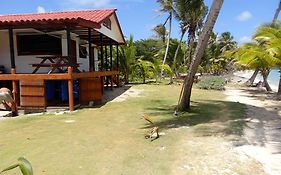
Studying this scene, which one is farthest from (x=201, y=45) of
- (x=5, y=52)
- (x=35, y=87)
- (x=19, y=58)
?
(x=5, y=52)

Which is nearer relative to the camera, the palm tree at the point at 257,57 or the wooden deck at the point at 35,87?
the wooden deck at the point at 35,87

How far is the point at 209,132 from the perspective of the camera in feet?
25.7

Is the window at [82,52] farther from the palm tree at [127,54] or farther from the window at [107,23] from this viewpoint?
the palm tree at [127,54]

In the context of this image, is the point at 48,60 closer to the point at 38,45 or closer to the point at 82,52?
the point at 38,45

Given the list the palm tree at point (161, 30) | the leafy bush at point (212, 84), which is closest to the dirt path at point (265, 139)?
the leafy bush at point (212, 84)

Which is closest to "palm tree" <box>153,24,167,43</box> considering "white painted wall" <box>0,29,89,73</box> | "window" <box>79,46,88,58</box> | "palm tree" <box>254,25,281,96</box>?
"window" <box>79,46,88,58</box>

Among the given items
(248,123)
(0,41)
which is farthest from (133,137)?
(0,41)

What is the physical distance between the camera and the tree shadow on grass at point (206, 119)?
8.12 meters

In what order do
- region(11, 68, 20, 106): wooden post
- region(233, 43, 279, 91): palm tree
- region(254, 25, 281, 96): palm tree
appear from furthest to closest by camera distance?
region(233, 43, 279, 91): palm tree → region(254, 25, 281, 96): palm tree → region(11, 68, 20, 106): wooden post

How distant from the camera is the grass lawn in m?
5.37

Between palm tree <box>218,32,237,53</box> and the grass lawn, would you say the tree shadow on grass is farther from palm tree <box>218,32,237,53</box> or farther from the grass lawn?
palm tree <box>218,32,237,53</box>

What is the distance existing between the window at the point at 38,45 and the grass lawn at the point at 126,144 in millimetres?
4908

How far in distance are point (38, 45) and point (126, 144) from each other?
31.9 ft

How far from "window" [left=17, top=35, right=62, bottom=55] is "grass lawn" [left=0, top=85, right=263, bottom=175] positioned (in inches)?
193
